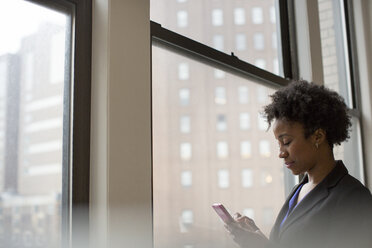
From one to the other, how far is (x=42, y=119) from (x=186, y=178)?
773 mm

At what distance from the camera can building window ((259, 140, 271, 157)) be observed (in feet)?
8.66

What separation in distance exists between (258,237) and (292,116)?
44 centimetres

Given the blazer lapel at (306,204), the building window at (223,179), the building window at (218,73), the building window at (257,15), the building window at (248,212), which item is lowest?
the building window at (248,212)

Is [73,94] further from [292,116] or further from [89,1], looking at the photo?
[292,116]

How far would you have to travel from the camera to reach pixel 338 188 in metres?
1.54

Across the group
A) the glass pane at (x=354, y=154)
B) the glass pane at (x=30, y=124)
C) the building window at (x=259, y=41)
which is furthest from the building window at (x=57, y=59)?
the glass pane at (x=354, y=154)

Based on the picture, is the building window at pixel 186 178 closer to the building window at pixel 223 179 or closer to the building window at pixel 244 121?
the building window at pixel 223 179

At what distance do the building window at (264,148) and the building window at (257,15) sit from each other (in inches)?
28.1

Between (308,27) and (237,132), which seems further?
→ (308,27)

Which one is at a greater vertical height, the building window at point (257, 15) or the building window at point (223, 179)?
the building window at point (257, 15)

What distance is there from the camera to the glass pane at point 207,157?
2.00 meters

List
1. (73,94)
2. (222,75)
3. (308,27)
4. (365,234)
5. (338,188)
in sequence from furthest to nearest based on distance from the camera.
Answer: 1. (308,27)
2. (222,75)
3. (73,94)
4. (338,188)
5. (365,234)

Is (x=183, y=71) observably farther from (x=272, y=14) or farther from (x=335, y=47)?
(x=335, y=47)

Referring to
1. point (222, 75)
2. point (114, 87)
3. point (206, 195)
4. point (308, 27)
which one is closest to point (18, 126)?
point (114, 87)
